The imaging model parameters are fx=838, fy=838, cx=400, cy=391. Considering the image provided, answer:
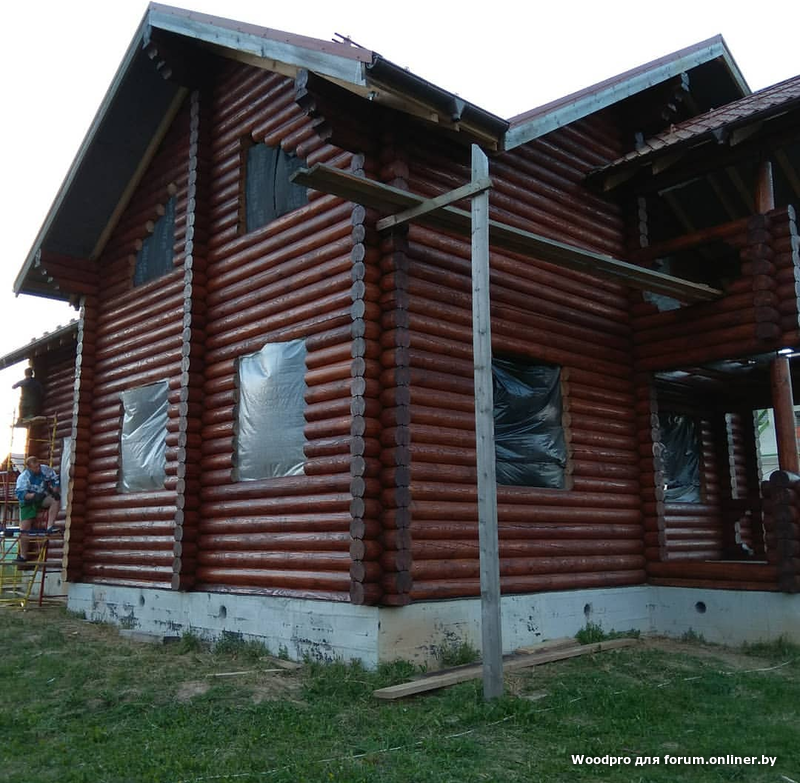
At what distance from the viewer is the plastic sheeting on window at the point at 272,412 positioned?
32.0 feet

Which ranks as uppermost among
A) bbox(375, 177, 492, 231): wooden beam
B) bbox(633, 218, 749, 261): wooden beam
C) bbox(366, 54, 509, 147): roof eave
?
bbox(366, 54, 509, 147): roof eave

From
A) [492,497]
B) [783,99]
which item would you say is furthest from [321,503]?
[783,99]

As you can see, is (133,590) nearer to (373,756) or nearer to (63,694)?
(63,694)

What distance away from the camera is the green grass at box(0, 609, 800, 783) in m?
5.42

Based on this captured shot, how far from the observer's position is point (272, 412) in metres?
10.2

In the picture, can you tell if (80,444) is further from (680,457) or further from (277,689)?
(680,457)

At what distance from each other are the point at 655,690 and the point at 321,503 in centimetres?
380

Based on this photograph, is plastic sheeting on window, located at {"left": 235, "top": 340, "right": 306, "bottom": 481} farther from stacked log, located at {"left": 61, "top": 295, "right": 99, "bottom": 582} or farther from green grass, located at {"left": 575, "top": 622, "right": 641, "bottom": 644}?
stacked log, located at {"left": 61, "top": 295, "right": 99, "bottom": 582}

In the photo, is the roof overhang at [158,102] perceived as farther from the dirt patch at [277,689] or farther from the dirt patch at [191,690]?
the dirt patch at [191,690]

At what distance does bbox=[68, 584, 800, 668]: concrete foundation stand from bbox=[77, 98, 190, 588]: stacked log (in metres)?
0.61

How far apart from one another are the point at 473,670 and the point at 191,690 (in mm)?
2643

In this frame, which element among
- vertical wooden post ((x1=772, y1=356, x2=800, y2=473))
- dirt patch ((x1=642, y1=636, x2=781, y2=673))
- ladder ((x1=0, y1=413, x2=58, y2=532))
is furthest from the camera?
ladder ((x1=0, y1=413, x2=58, y2=532))

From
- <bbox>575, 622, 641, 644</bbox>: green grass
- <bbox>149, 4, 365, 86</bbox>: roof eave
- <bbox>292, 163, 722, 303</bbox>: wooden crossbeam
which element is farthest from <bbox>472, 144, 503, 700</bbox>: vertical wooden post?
<bbox>575, 622, 641, 644</bbox>: green grass

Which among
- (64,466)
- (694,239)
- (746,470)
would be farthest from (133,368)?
(746,470)
